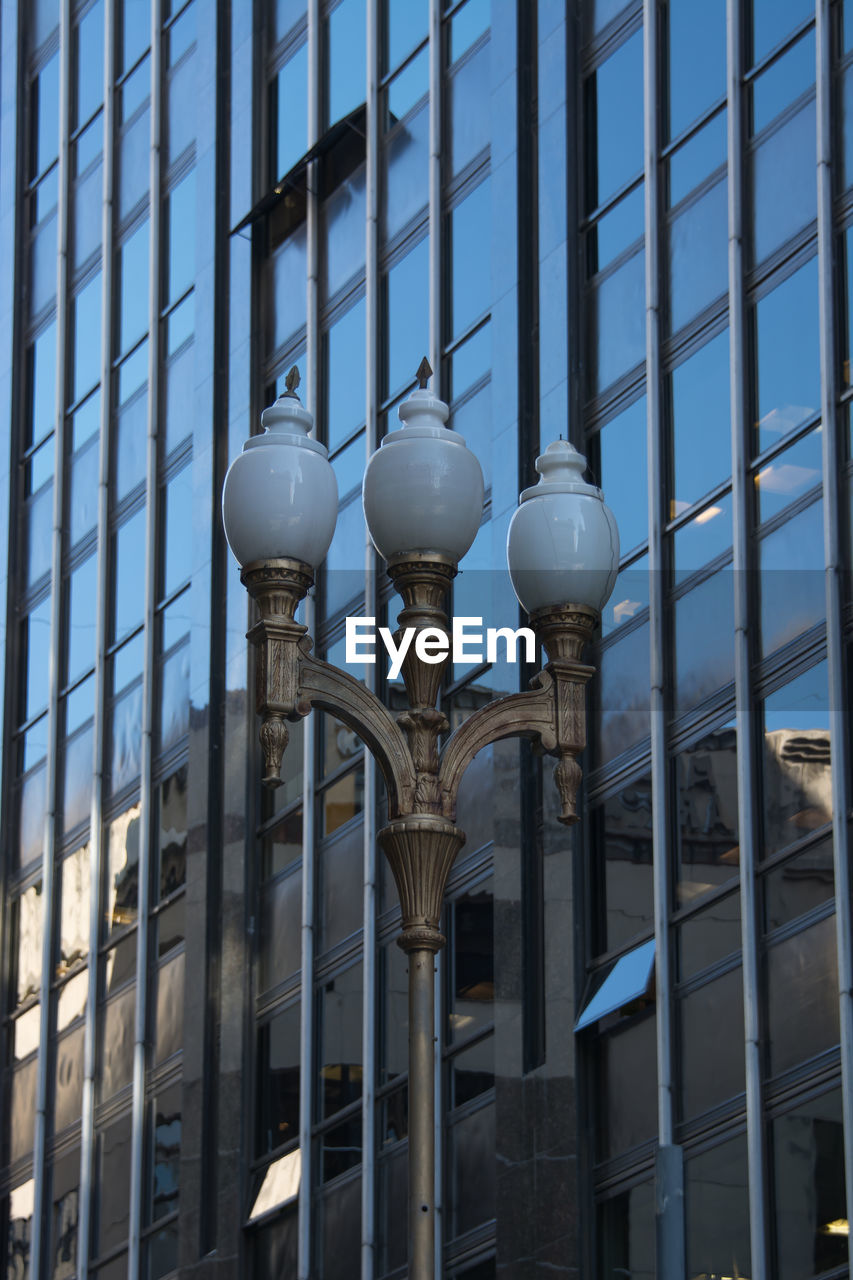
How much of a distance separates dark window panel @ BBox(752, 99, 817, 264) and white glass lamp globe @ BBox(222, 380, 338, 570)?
12172mm

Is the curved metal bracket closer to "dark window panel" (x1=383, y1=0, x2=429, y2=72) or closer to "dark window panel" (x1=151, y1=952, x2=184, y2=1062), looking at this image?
"dark window panel" (x1=383, y1=0, x2=429, y2=72)

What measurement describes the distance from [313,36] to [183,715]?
32.8 feet

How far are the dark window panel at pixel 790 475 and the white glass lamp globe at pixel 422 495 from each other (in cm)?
1093

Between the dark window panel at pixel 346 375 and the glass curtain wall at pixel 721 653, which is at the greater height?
the dark window panel at pixel 346 375

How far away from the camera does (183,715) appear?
3077 cm

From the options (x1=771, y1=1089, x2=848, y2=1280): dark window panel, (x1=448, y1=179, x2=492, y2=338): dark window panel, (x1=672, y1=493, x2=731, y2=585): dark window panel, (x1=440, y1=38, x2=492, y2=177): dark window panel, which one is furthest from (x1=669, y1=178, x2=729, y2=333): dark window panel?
(x1=771, y1=1089, x2=848, y2=1280): dark window panel

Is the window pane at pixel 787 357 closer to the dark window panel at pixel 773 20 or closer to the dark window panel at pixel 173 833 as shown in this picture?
the dark window panel at pixel 773 20

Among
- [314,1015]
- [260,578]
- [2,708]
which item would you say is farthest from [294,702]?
[2,708]

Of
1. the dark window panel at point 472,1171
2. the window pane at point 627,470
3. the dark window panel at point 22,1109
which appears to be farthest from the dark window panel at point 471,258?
the dark window panel at point 22,1109

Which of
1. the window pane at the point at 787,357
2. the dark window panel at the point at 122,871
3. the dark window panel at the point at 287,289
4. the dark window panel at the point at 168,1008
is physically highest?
the dark window panel at the point at 287,289

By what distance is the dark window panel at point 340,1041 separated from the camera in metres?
25.8

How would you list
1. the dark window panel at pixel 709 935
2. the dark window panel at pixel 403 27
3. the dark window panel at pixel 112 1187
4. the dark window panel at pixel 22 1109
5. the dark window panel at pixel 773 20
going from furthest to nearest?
the dark window panel at pixel 22 1109, the dark window panel at pixel 112 1187, the dark window panel at pixel 403 27, the dark window panel at pixel 773 20, the dark window panel at pixel 709 935

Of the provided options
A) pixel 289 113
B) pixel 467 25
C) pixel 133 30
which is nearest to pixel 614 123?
pixel 467 25

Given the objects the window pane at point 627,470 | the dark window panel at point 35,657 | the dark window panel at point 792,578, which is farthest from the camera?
the dark window panel at point 35,657
